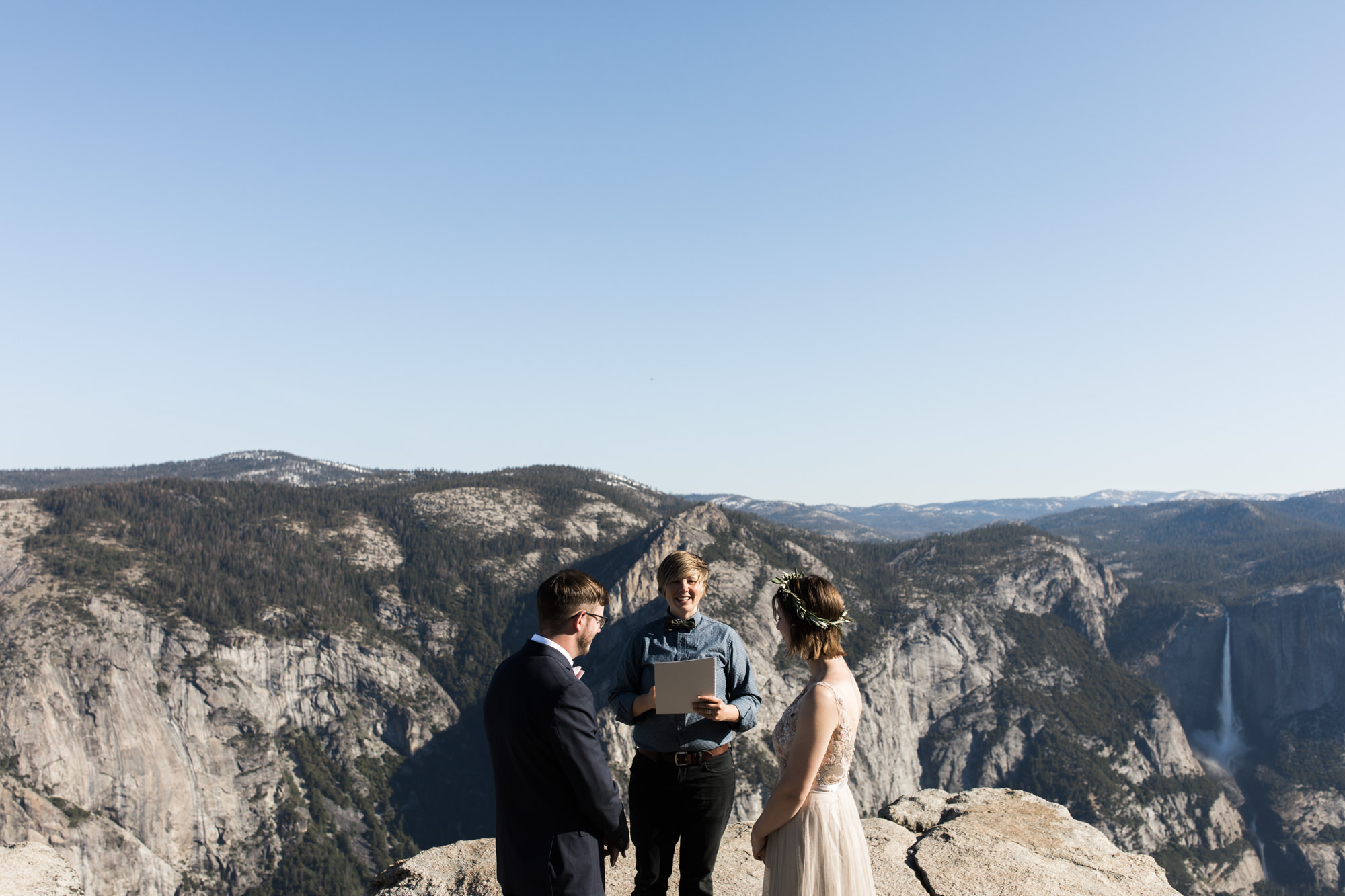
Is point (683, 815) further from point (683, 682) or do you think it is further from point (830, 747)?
point (830, 747)

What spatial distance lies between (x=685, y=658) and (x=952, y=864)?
25.0ft

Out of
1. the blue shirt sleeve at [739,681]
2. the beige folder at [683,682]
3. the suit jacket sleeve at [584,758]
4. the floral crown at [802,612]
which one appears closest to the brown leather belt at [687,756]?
the blue shirt sleeve at [739,681]

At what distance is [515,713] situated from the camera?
5.96 meters

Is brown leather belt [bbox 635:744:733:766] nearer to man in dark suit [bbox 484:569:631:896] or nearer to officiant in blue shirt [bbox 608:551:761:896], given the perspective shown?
officiant in blue shirt [bbox 608:551:761:896]

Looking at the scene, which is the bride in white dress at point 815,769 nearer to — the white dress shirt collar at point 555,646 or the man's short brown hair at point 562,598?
the man's short brown hair at point 562,598

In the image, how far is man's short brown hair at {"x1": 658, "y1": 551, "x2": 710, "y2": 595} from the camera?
8.09m

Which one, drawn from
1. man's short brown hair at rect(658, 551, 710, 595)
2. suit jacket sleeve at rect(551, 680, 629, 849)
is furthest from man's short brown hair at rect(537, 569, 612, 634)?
man's short brown hair at rect(658, 551, 710, 595)

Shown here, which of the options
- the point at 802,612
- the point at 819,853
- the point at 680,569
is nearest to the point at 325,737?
the point at 680,569

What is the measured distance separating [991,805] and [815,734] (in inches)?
452

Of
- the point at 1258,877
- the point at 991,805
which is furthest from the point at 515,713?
the point at 1258,877

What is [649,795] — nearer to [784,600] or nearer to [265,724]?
[784,600]

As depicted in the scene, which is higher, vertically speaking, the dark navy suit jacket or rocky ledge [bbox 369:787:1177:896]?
the dark navy suit jacket

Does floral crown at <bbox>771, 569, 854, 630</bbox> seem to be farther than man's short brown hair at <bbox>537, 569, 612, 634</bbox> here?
Yes

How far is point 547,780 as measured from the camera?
6191 millimetres
